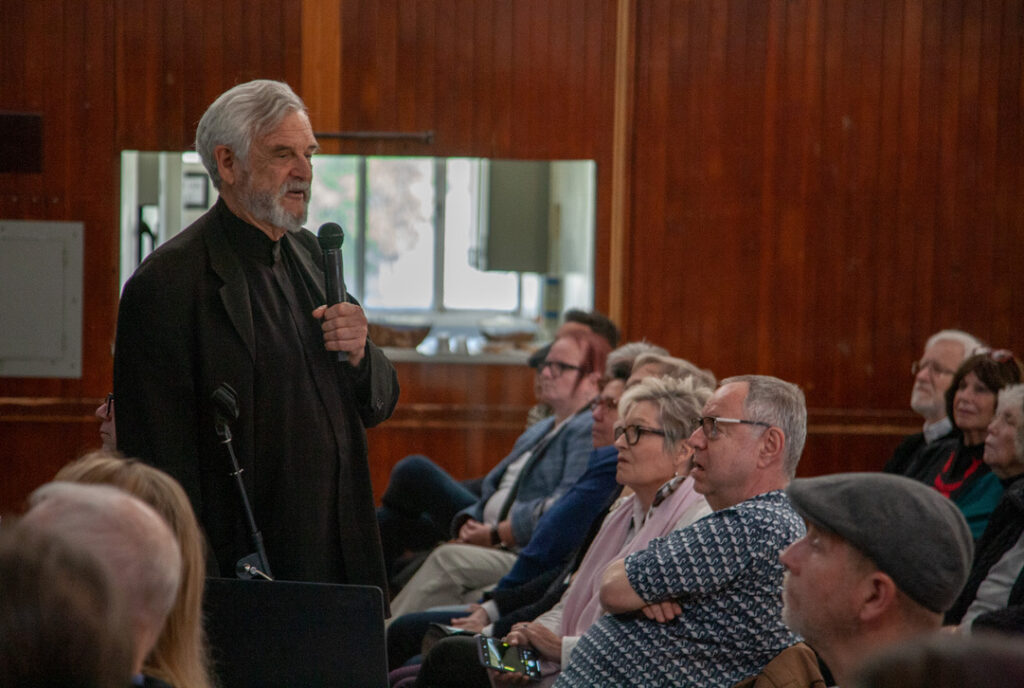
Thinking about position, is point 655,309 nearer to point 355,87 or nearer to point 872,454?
point 872,454

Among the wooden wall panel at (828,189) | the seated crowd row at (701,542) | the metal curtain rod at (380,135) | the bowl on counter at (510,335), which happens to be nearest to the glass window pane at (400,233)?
the bowl on counter at (510,335)

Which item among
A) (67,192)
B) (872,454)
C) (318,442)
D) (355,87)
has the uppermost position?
(355,87)

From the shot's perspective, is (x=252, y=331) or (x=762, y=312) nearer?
(x=252, y=331)

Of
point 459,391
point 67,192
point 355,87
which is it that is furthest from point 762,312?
point 67,192

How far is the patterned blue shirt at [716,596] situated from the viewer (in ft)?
7.74

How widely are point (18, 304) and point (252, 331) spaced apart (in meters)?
3.94

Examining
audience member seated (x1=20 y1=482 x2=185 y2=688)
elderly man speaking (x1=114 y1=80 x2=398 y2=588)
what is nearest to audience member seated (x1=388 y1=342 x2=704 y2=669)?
elderly man speaking (x1=114 y1=80 x2=398 y2=588)

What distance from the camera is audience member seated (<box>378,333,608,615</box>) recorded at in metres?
4.06

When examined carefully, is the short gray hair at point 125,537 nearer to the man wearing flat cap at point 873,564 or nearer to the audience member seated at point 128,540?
the audience member seated at point 128,540

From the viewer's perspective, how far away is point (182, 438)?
2068 millimetres

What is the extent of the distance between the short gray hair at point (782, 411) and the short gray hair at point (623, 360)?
152 centimetres

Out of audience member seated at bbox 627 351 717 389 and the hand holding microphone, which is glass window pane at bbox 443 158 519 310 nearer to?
audience member seated at bbox 627 351 717 389

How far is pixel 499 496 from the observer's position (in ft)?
14.6

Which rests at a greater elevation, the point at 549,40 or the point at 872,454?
the point at 549,40
